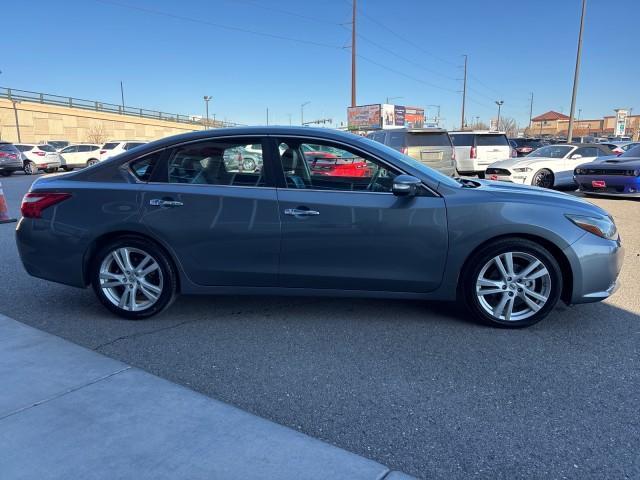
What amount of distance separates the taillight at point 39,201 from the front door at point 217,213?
781 millimetres

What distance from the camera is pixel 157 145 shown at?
4.19 metres

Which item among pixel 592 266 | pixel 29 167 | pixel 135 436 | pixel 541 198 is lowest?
pixel 135 436

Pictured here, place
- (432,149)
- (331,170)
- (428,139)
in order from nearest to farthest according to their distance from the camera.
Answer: (331,170), (432,149), (428,139)

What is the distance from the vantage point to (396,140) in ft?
40.9

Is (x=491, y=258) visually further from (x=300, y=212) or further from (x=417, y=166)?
(x=300, y=212)

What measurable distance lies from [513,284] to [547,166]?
35.4ft

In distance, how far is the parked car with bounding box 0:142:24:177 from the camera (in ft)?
74.0

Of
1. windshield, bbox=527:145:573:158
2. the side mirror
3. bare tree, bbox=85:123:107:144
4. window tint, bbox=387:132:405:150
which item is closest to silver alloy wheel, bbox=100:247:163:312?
the side mirror

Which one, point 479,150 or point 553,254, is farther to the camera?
point 479,150

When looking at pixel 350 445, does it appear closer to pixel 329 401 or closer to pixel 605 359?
pixel 329 401

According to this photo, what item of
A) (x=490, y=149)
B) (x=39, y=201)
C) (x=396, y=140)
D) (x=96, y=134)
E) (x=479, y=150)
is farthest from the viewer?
(x=96, y=134)

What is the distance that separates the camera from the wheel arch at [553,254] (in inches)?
151

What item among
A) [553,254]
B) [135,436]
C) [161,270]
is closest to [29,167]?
[161,270]

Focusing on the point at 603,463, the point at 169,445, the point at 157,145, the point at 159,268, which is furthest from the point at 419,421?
the point at 157,145
